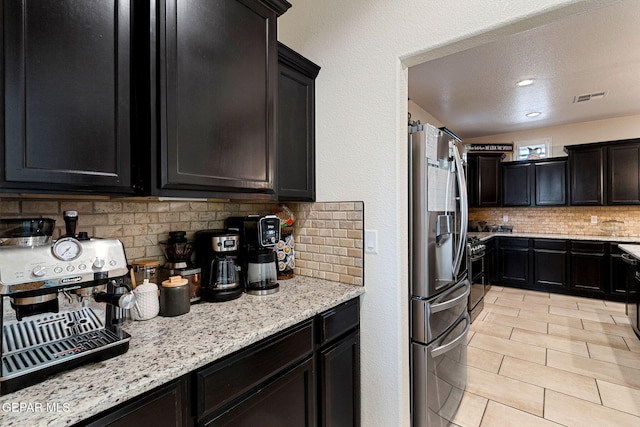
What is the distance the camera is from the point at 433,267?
171 cm

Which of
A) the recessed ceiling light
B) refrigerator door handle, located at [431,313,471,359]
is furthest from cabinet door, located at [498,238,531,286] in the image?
refrigerator door handle, located at [431,313,471,359]

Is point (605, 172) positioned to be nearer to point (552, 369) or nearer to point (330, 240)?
point (552, 369)

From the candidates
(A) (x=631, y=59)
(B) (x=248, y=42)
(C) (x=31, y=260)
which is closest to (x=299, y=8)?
(B) (x=248, y=42)

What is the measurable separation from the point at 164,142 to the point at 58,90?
1.02 ft

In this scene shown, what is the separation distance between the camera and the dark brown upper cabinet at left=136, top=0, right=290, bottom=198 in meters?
1.10

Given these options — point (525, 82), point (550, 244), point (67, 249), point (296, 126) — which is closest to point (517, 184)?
point (550, 244)

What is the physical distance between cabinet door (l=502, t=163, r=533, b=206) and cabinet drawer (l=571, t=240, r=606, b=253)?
92 cm

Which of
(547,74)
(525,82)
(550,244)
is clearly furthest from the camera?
(550,244)

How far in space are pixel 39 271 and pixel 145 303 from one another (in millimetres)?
521

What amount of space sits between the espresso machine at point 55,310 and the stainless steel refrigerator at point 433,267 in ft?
4.47

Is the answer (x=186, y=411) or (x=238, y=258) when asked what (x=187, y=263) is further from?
(x=186, y=411)

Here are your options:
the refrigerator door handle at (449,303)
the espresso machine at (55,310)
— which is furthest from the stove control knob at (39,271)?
the refrigerator door handle at (449,303)

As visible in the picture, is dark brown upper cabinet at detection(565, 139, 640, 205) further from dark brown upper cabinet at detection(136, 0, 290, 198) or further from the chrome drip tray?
the chrome drip tray

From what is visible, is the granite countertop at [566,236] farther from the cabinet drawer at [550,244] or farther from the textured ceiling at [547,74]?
the textured ceiling at [547,74]
